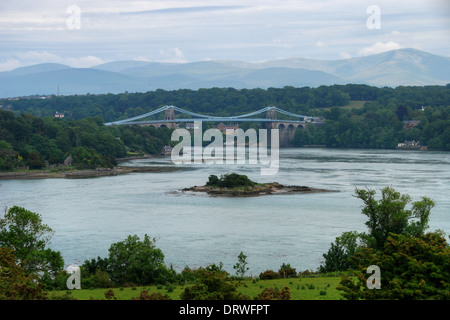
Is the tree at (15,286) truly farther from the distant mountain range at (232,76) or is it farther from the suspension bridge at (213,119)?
the distant mountain range at (232,76)

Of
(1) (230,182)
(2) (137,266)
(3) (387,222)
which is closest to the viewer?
(2) (137,266)

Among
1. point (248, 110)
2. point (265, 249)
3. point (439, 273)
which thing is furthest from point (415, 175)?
point (248, 110)

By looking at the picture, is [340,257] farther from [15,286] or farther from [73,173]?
[73,173]

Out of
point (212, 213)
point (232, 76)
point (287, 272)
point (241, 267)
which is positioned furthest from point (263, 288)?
point (232, 76)

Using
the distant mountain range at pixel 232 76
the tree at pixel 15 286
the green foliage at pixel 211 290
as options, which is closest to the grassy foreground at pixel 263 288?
the tree at pixel 15 286

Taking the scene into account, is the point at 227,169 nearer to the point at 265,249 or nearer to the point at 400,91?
the point at 265,249

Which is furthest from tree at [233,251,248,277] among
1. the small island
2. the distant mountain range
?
the distant mountain range

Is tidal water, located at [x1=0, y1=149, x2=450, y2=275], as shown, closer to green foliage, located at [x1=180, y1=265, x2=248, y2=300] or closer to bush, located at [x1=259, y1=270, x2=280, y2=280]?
bush, located at [x1=259, y1=270, x2=280, y2=280]
